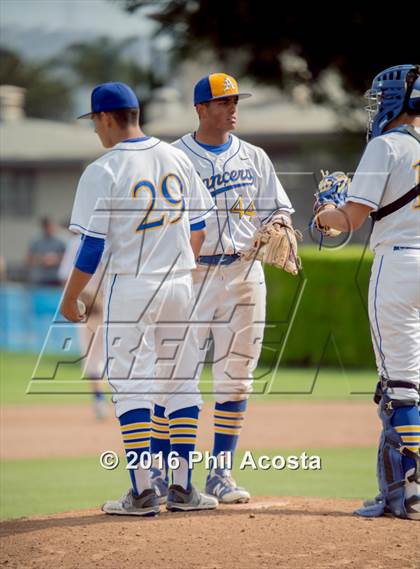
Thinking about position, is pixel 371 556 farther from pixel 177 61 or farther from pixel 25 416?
pixel 177 61

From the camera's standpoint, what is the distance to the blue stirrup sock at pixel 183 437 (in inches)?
243

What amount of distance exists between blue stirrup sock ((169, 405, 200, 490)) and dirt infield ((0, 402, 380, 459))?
3.85 metres

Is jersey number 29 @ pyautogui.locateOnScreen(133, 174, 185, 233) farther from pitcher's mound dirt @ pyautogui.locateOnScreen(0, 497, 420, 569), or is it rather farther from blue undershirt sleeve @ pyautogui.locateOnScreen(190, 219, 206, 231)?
pitcher's mound dirt @ pyautogui.locateOnScreen(0, 497, 420, 569)

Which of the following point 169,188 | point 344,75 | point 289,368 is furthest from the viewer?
point 344,75

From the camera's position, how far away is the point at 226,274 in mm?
6770

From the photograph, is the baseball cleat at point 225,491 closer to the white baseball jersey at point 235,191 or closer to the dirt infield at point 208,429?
the white baseball jersey at point 235,191

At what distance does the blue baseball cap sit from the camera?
589cm

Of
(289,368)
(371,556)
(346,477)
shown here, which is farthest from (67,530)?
(289,368)

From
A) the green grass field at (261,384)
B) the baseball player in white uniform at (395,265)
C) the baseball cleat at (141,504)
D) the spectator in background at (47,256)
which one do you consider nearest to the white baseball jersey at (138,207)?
the baseball player in white uniform at (395,265)

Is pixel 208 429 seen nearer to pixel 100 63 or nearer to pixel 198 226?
pixel 198 226

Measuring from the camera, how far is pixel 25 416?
12.8 metres

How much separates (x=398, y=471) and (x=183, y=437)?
1269 millimetres

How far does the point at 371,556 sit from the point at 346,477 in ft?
12.0

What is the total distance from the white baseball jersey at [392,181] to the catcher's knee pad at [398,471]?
0.96 m
